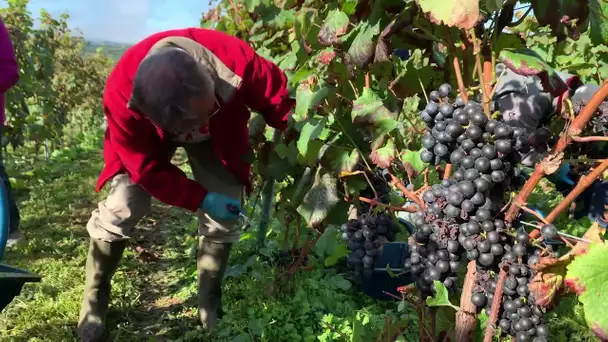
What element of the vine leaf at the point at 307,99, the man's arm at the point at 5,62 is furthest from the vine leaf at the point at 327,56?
the man's arm at the point at 5,62

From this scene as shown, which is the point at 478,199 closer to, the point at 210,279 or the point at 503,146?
the point at 503,146

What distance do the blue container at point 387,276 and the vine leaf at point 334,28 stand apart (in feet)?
4.20

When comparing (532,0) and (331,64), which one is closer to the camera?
(532,0)

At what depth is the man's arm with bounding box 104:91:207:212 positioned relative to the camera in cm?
210

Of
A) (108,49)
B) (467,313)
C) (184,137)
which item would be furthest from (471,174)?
(108,49)

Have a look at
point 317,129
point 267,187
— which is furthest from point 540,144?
point 267,187

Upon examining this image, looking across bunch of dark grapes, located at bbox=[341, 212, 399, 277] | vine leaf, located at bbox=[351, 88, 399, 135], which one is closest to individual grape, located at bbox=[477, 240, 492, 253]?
vine leaf, located at bbox=[351, 88, 399, 135]

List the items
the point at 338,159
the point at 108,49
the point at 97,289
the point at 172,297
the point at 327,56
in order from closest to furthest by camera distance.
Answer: the point at 327,56 < the point at 338,159 < the point at 97,289 < the point at 172,297 < the point at 108,49

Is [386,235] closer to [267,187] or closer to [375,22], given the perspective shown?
[267,187]

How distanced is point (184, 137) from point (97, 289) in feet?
2.67

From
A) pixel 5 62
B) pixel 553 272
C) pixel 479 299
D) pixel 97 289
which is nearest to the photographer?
pixel 553 272

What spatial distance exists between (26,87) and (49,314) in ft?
10.4

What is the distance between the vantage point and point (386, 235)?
233cm

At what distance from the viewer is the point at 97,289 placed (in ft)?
8.07
